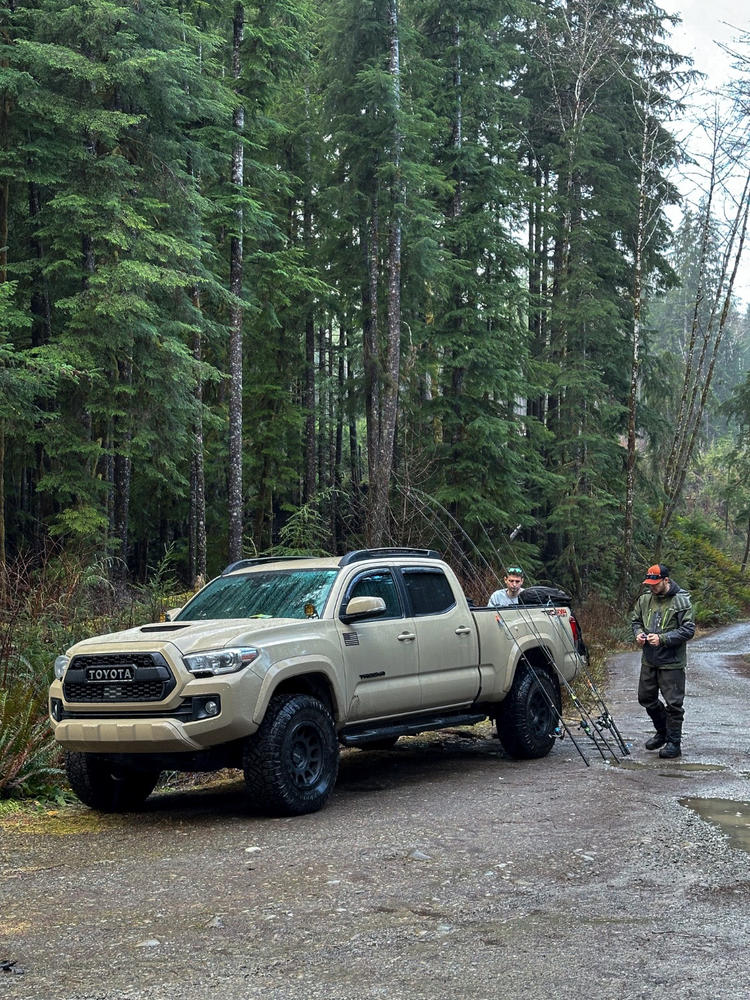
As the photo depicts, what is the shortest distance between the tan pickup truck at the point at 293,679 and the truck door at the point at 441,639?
16 mm

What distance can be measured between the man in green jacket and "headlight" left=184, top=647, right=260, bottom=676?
4.86m

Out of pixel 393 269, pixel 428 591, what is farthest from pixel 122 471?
pixel 428 591

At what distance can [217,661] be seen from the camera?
8141mm

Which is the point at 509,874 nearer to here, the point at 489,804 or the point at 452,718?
the point at 489,804

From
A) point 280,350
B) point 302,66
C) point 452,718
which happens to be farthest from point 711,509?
point 452,718

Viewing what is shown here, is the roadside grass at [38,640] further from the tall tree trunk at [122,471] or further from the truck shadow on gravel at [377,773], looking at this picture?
the tall tree trunk at [122,471]

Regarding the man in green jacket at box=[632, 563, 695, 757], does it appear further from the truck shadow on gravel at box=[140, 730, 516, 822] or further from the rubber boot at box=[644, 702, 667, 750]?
the truck shadow on gravel at box=[140, 730, 516, 822]

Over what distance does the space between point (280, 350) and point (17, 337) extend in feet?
32.4

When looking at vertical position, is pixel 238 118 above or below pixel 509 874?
above

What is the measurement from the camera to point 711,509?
7738cm

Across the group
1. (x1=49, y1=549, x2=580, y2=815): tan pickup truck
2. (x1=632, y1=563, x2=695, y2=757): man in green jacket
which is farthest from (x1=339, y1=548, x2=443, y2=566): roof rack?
(x1=632, y1=563, x2=695, y2=757): man in green jacket

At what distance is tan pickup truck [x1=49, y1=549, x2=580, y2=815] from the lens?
8.06m

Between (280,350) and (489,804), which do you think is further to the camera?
(280,350)

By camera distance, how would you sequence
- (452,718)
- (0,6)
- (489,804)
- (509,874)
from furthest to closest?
(0,6) → (452,718) → (489,804) → (509,874)
